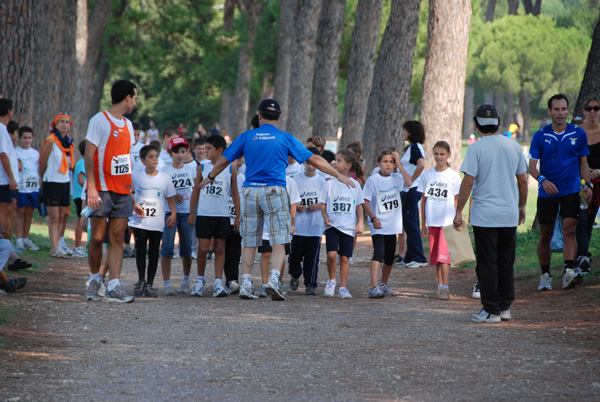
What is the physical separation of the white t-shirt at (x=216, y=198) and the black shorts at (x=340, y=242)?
4.06ft

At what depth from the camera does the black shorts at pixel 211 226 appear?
391 inches

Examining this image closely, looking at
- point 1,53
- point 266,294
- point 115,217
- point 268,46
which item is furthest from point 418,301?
point 268,46

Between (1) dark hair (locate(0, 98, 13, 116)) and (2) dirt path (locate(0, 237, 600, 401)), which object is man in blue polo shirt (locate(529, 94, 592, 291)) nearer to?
(2) dirt path (locate(0, 237, 600, 401))

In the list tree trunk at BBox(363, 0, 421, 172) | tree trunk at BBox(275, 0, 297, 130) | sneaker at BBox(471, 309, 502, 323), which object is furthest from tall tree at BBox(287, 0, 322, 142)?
sneaker at BBox(471, 309, 502, 323)

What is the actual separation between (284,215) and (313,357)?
10.1 feet

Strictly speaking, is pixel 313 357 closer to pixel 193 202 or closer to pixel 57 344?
pixel 57 344

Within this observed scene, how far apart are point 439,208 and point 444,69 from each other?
26.7 ft

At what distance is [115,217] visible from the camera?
29.6 ft

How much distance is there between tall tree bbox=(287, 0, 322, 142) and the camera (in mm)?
27984

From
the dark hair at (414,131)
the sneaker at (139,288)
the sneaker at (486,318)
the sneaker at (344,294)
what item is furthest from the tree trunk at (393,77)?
the sneaker at (486,318)

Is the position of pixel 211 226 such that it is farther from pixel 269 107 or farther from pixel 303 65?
pixel 303 65

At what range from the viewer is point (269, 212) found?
9.30 m

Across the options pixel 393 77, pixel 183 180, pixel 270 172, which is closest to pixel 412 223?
pixel 183 180

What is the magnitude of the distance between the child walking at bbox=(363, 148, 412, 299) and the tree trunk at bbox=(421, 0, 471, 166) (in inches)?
289
